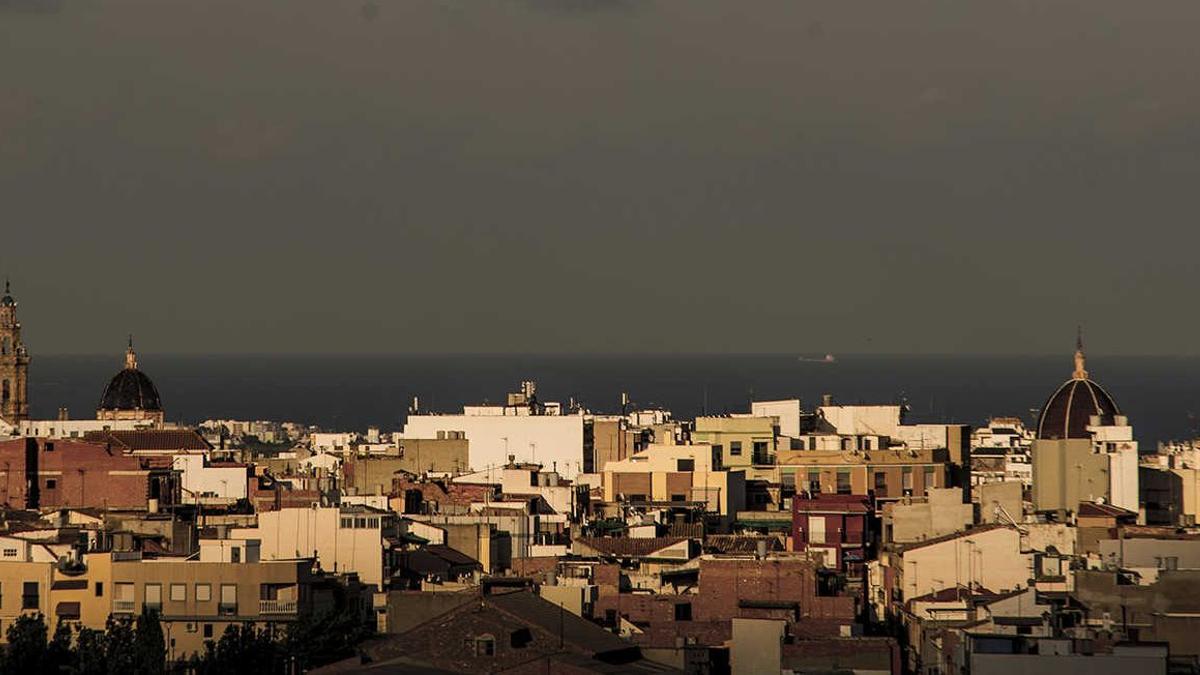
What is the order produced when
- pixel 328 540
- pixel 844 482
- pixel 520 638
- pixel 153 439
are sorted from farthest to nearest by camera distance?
pixel 153 439 → pixel 844 482 → pixel 328 540 → pixel 520 638

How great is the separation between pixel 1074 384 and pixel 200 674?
146ft

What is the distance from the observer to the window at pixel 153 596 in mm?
46969

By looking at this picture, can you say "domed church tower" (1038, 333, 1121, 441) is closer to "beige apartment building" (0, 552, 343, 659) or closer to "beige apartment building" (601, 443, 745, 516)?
"beige apartment building" (601, 443, 745, 516)

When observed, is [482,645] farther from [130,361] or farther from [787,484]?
[130,361]

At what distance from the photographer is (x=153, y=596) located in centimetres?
4716

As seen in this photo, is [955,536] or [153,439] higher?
[153,439]

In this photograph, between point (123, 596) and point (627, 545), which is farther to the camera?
Result: point (627, 545)

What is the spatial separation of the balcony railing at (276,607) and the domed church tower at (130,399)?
230ft

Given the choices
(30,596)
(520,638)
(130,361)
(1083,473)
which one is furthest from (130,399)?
(520,638)

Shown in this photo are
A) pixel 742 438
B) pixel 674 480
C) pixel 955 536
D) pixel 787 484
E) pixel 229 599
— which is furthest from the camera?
pixel 742 438

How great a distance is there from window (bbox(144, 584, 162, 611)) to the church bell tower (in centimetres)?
7648

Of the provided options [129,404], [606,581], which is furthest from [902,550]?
[129,404]

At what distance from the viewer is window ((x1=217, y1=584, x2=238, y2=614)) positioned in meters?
46.5

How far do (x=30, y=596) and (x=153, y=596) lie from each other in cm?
220
